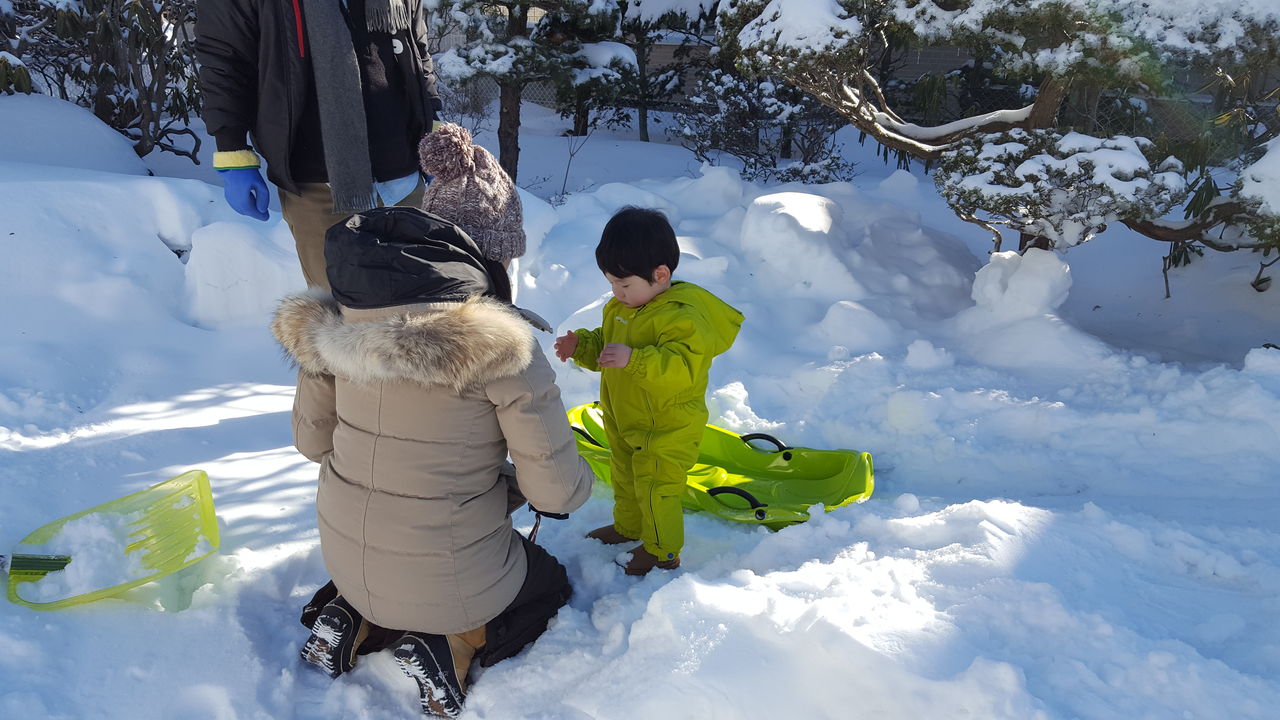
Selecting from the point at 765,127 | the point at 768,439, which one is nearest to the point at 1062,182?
the point at 768,439

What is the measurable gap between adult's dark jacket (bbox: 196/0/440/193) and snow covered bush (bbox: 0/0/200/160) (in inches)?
152

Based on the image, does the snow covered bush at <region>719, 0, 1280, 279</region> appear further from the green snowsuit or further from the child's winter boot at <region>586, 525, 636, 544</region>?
the child's winter boot at <region>586, 525, 636, 544</region>

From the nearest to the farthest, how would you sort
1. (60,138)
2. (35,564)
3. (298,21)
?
(35,564) < (298,21) < (60,138)

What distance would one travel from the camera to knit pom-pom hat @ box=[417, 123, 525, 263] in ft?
5.10

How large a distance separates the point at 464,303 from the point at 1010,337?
2845 mm

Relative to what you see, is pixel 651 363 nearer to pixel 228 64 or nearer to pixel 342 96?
pixel 342 96

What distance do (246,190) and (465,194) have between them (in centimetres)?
107

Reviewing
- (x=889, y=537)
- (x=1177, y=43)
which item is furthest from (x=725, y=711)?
(x=1177, y=43)

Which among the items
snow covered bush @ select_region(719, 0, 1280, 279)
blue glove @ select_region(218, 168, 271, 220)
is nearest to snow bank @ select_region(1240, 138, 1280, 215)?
snow covered bush @ select_region(719, 0, 1280, 279)

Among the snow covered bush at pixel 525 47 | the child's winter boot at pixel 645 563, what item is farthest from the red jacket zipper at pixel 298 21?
the snow covered bush at pixel 525 47

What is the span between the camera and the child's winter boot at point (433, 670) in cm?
158

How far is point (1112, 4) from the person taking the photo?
2986 millimetres

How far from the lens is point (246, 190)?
227 cm

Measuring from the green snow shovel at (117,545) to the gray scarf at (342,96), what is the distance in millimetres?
848
